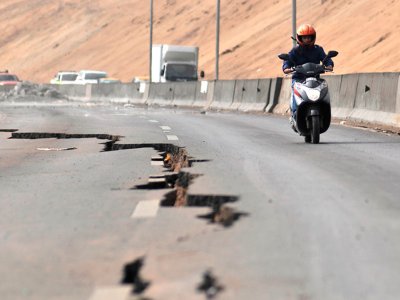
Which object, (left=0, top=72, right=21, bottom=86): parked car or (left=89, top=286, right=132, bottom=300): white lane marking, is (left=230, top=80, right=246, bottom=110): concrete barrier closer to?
(left=0, top=72, right=21, bottom=86): parked car

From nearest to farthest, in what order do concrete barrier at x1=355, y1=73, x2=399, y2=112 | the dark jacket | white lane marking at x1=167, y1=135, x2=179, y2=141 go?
1. the dark jacket
2. white lane marking at x1=167, y1=135, x2=179, y2=141
3. concrete barrier at x1=355, y1=73, x2=399, y2=112

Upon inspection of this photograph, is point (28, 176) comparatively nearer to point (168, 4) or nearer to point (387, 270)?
point (387, 270)

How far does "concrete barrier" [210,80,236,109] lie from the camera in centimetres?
3762

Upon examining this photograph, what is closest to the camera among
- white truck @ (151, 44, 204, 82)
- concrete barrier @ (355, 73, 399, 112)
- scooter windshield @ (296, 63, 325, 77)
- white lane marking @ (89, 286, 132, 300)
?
white lane marking @ (89, 286, 132, 300)

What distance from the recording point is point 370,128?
69.7 feet

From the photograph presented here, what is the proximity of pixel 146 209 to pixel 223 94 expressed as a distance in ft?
100.0

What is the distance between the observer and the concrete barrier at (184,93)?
43297 mm

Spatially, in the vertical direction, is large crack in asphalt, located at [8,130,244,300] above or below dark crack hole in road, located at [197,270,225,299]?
below

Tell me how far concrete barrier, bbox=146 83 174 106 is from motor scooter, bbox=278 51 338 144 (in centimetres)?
3020

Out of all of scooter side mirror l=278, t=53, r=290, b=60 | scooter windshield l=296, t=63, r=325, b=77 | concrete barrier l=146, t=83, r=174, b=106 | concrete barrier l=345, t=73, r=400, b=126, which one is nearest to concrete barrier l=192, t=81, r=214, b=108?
concrete barrier l=146, t=83, r=174, b=106

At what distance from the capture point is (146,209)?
327 inches

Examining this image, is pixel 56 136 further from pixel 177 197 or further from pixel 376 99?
pixel 177 197

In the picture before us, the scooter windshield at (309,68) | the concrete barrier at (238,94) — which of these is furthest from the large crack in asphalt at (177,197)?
the concrete barrier at (238,94)

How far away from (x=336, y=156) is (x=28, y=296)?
8834 millimetres
